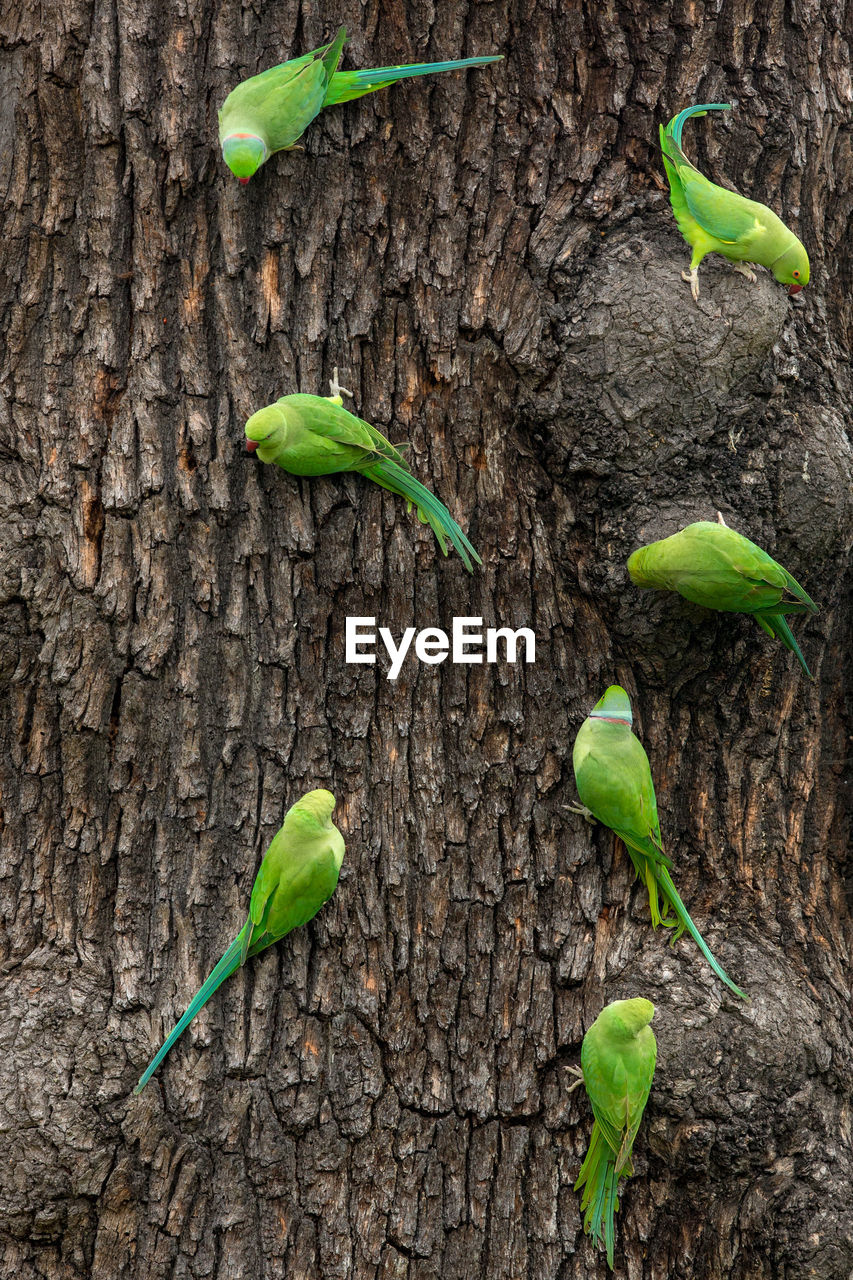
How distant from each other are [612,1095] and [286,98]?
2.19m

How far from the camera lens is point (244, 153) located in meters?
2.11

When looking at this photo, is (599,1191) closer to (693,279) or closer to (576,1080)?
(576,1080)

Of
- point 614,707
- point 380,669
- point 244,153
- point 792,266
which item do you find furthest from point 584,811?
point 244,153

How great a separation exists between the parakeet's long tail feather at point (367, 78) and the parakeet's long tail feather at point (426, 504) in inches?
32.3

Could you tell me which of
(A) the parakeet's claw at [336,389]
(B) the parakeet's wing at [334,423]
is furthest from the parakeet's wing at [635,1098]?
(A) the parakeet's claw at [336,389]

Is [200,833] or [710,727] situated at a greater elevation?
[710,727]

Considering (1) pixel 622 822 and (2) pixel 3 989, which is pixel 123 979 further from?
(1) pixel 622 822

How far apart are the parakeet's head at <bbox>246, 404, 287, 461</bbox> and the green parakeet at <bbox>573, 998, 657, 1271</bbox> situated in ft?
4.60

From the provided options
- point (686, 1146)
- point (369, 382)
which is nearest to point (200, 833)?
point (369, 382)

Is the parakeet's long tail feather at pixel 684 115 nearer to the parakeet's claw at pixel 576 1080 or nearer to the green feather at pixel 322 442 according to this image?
the green feather at pixel 322 442

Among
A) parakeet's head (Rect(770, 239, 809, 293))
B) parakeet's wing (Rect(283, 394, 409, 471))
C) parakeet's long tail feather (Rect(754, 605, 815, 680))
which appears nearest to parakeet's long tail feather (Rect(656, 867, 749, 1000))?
parakeet's long tail feather (Rect(754, 605, 815, 680))

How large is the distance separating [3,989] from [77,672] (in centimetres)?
71

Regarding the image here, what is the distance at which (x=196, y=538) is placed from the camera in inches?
86.9

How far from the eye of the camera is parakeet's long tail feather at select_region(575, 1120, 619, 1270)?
6.98 ft
